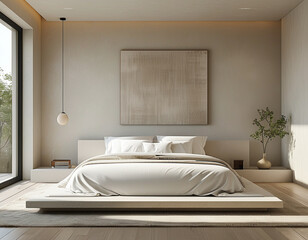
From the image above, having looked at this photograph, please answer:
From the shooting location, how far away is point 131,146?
22.2 ft

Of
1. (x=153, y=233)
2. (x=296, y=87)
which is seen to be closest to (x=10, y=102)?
(x=153, y=233)

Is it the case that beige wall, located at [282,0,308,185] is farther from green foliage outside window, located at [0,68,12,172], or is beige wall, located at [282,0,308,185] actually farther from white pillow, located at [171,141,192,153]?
green foliage outside window, located at [0,68,12,172]

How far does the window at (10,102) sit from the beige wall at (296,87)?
410 centimetres

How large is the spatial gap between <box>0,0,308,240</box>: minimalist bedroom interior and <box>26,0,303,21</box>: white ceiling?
15mm

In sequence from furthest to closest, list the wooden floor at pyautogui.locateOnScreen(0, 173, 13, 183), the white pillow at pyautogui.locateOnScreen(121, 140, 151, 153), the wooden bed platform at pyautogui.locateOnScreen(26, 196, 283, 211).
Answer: the white pillow at pyautogui.locateOnScreen(121, 140, 151, 153) → the wooden floor at pyautogui.locateOnScreen(0, 173, 13, 183) → the wooden bed platform at pyautogui.locateOnScreen(26, 196, 283, 211)

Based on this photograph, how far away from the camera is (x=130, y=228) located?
398 centimetres

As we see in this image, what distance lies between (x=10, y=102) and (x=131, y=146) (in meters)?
1.84

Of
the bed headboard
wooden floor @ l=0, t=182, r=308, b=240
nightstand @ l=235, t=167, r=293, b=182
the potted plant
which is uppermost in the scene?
the potted plant

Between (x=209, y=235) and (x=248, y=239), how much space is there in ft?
1.04

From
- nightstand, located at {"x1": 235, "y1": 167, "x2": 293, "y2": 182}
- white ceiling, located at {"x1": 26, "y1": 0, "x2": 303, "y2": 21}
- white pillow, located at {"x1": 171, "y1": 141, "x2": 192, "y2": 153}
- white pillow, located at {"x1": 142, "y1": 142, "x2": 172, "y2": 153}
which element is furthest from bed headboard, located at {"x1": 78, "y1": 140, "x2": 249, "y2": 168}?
white ceiling, located at {"x1": 26, "y1": 0, "x2": 303, "y2": 21}

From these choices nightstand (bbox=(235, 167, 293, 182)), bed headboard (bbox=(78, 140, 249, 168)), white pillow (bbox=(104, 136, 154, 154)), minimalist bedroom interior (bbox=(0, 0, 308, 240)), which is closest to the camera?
minimalist bedroom interior (bbox=(0, 0, 308, 240))

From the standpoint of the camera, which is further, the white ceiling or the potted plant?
the potted plant

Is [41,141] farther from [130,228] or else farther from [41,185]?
[130,228]

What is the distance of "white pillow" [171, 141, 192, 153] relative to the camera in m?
6.76
